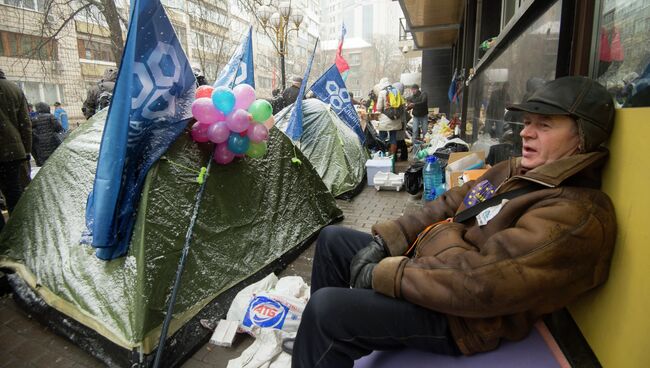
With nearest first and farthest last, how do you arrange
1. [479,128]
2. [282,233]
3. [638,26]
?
[638,26] → [282,233] → [479,128]

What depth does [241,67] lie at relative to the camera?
11.2 feet

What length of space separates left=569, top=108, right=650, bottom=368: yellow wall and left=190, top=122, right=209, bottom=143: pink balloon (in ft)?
8.17

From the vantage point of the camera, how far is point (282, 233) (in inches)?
143

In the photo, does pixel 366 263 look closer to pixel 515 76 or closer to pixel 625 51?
pixel 625 51

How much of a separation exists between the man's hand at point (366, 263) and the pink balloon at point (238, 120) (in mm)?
1450

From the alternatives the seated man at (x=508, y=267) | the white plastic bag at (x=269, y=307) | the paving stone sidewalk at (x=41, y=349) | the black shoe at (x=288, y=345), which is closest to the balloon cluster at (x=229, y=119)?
the white plastic bag at (x=269, y=307)

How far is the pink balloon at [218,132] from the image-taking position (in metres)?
2.75

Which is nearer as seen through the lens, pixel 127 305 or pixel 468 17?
pixel 127 305

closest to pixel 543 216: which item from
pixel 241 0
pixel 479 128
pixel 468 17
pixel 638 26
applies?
pixel 638 26

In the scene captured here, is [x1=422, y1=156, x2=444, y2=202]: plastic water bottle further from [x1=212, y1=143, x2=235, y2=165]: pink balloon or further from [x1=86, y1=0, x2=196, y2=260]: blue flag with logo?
[x1=86, y1=0, x2=196, y2=260]: blue flag with logo

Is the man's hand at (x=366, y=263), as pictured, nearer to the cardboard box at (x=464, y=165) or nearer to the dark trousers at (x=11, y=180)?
the cardboard box at (x=464, y=165)

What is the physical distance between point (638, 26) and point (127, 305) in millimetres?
2895

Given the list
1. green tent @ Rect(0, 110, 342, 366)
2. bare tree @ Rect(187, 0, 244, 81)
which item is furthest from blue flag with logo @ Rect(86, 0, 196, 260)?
bare tree @ Rect(187, 0, 244, 81)

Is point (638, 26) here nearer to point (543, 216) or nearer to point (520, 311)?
point (543, 216)
